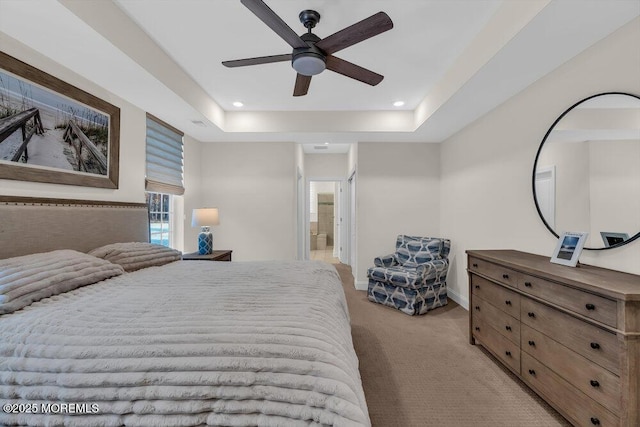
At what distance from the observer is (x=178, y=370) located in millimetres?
890

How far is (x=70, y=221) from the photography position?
200 centimetres

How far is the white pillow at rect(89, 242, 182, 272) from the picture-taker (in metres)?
2.05

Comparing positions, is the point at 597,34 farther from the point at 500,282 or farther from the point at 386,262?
the point at 386,262

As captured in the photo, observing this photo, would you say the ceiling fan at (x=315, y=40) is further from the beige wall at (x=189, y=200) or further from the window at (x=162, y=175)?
the beige wall at (x=189, y=200)

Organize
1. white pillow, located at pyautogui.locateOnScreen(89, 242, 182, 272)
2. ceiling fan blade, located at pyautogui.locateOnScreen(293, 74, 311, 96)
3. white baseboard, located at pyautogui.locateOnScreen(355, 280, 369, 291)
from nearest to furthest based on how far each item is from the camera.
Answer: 1. white pillow, located at pyautogui.locateOnScreen(89, 242, 182, 272)
2. ceiling fan blade, located at pyautogui.locateOnScreen(293, 74, 311, 96)
3. white baseboard, located at pyautogui.locateOnScreen(355, 280, 369, 291)

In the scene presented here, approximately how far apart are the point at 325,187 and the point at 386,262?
18.1 feet

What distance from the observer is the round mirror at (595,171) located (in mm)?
1590

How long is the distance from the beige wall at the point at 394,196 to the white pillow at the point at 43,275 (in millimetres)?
3303

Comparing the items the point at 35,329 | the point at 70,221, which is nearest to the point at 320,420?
the point at 35,329

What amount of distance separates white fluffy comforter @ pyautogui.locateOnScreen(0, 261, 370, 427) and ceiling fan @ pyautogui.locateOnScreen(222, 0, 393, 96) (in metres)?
1.58

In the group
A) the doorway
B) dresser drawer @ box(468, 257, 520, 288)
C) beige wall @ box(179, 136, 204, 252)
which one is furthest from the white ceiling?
the doorway

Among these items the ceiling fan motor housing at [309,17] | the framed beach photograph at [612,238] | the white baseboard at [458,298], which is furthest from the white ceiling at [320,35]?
the white baseboard at [458,298]

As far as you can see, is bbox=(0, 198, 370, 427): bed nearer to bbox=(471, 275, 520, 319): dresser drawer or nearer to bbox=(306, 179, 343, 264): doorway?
bbox=(471, 275, 520, 319): dresser drawer

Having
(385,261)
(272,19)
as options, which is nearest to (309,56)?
(272,19)
